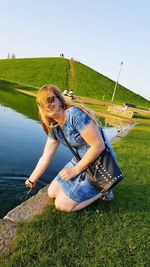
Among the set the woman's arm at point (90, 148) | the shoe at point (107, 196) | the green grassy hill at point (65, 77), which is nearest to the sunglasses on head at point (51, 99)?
the woman's arm at point (90, 148)

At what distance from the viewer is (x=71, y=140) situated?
14.9ft

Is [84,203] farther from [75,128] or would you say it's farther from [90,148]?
[75,128]

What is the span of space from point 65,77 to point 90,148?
71.1 m

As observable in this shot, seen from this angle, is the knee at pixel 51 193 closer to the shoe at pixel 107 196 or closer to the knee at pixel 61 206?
the knee at pixel 61 206

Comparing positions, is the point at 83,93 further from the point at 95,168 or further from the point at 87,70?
the point at 95,168

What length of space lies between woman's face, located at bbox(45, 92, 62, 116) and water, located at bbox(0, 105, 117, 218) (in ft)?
7.61

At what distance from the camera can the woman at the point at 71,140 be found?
422 cm

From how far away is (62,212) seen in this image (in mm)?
4730

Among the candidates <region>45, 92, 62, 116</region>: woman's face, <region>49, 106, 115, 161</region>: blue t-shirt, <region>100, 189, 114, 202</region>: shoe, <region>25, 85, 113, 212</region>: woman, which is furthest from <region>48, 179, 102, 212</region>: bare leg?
<region>45, 92, 62, 116</region>: woman's face

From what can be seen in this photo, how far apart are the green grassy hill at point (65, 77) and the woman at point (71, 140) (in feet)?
194

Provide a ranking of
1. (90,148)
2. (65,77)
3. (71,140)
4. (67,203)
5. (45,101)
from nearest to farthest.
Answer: (45,101), (90,148), (71,140), (67,203), (65,77)

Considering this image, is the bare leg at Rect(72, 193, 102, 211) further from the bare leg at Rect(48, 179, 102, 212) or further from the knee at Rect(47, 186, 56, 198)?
the knee at Rect(47, 186, 56, 198)

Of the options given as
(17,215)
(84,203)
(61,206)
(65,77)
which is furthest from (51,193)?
(65,77)

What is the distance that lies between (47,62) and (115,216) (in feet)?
278
